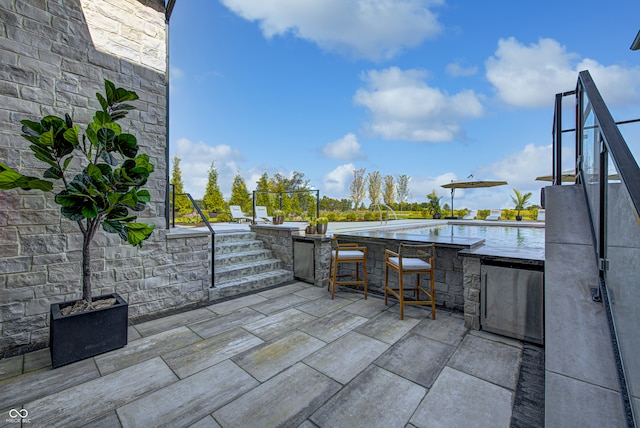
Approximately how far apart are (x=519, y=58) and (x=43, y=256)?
9248 millimetres

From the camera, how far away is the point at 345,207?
57.8ft

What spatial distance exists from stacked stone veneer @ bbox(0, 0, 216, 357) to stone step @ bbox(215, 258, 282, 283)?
2.13 ft

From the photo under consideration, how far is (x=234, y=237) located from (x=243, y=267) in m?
0.95

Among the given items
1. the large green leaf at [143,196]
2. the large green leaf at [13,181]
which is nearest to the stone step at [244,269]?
the large green leaf at [143,196]

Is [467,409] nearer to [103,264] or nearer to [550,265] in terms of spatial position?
[550,265]

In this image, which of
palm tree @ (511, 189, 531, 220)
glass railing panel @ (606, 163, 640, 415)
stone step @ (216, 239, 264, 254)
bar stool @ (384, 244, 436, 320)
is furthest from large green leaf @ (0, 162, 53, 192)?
palm tree @ (511, 189, 531, 220)

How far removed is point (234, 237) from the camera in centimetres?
499

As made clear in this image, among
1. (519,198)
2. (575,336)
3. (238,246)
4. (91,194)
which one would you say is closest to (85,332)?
(91,194)

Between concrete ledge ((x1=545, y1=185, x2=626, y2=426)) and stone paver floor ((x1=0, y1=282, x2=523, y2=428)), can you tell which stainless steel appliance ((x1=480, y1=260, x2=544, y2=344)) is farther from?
concrete ledge ((x1=545, y1=185, x2=626, y2=426))

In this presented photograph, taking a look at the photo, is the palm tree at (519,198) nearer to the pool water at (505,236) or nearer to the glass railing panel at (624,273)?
the pool water at (505,236)

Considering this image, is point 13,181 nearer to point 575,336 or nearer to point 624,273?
point 624,273

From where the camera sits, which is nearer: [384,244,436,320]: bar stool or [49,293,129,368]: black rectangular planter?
[49,293,129,368]: black rectangular planter

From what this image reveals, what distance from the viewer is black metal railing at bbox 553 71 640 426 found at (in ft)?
3.33

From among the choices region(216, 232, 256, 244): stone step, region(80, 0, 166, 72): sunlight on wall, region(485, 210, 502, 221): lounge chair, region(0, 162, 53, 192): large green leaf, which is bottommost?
region(216, 232, 256, 244): stone step
